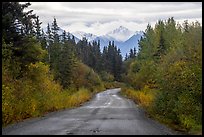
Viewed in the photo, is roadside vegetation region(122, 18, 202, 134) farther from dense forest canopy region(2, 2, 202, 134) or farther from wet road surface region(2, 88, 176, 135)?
wet road surface region(2, 88, 176, 135)

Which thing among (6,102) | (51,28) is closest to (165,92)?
(6,102)

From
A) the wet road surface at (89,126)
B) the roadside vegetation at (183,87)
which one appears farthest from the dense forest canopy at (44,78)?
the wet road surface at (89,126)

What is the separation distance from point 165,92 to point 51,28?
8546cm

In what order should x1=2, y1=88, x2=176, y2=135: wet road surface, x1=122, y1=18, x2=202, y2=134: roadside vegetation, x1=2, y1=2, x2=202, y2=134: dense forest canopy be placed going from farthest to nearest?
x1=2, y1=2, x2=202, y2=134: dense forest canopy < x1=122, y1=18, x2=202, y2=134: roadside vegetation < x1=2, y1=88, x2=176, y2=135: wet road surface

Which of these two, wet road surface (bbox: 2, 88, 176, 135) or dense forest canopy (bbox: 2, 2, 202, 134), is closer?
wet road surface (bbox: 2, 88, 176, 135)

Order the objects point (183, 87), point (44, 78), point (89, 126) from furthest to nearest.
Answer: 1. point (44, 78)
2. point (183, 87)
3. point (89, 126)

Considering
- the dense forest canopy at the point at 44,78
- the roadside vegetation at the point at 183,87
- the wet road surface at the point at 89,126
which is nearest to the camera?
the wet road surface at the point at 89,126

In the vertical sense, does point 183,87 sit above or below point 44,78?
above

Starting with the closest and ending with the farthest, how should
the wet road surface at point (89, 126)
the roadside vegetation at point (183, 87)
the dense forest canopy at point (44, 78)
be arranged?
the wet road surface at point (89, 126) → the roadside vegetation at point (183, 87) → the dense forest canopy at point (44, 78)

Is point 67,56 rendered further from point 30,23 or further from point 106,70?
point 106,70

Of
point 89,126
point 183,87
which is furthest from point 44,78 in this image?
point 183,87

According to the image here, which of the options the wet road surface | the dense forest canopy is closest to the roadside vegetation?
the dense forest canopy

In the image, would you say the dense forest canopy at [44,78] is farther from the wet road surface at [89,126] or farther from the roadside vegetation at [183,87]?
the wet road surface at [89,126]

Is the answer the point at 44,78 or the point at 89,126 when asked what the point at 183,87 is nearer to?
the point at 89,126
